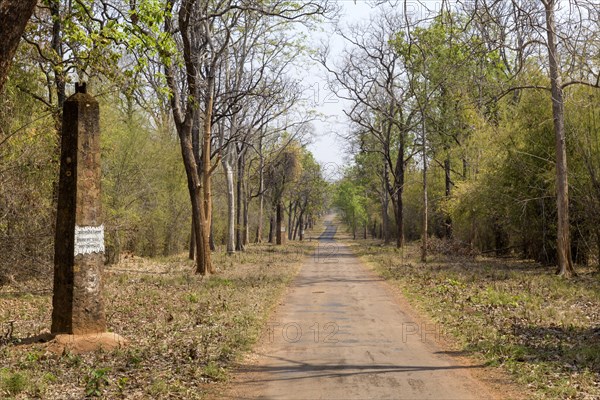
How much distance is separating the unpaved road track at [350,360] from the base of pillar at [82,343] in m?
2.32

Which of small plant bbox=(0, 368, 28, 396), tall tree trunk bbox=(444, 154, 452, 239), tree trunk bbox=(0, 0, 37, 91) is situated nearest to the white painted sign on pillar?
small plant bbox=(0, 368, 28, 396)

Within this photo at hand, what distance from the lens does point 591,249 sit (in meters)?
23.0

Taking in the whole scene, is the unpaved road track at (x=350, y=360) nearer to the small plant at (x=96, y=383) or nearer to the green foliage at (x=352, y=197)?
the small plant at (x=96, y=383)

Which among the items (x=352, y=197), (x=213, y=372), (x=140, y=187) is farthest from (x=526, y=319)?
(x=352, y=197)

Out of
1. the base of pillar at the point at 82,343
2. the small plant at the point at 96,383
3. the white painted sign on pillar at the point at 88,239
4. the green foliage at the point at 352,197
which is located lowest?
the small plant at the point at 96,383

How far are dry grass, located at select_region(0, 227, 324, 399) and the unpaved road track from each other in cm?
54

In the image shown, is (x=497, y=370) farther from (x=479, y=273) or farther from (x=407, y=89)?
(x=407, y=89)

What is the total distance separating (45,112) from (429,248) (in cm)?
2444

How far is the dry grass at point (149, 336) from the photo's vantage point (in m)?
7.24

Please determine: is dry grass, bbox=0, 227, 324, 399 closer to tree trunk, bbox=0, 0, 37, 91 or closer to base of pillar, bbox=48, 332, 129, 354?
base of pillar, bbox=48, 332, 129, 354

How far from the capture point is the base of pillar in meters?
8.95

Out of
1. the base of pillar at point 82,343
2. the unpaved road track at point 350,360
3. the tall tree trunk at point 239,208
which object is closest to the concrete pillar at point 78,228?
the base of pillar at point 82,343

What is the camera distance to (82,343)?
913 cm

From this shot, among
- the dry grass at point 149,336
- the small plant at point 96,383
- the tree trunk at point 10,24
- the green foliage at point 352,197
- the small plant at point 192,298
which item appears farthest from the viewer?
the green foliage at point 352,197
